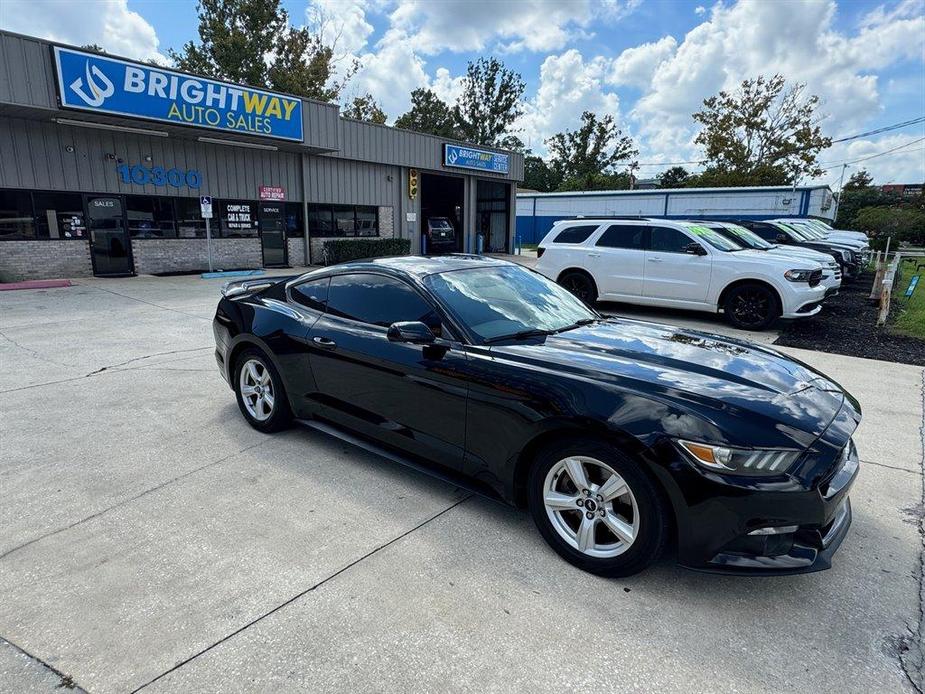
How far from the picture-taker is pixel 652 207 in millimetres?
35125

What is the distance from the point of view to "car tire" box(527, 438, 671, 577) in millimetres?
2479

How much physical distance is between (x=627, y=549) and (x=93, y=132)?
16.8 m

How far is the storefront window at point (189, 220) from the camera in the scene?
52.6ft

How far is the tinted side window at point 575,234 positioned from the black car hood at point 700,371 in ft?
23.6

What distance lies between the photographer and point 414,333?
3139 millimetres

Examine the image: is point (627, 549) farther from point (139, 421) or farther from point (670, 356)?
point (139, 421)

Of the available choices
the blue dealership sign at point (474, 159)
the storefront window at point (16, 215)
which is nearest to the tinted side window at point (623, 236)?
the storefront window at point (16, 215)

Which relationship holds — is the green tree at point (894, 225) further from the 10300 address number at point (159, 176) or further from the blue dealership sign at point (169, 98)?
the 10300 address number at point (159, 176)

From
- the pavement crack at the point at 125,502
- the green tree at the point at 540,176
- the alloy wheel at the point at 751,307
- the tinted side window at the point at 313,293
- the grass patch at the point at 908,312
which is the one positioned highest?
the green tree at the point at 540,176

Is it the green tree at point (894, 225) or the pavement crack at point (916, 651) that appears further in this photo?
the green tree at point (894, 225)

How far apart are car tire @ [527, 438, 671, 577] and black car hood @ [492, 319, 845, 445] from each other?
1.26ft

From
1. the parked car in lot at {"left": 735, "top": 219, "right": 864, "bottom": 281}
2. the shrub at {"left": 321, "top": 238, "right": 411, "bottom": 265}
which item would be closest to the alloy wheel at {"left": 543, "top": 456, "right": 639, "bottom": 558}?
the parked car in lot at {"left": 735, "top": 219, "right": 864, "bottom": 281}

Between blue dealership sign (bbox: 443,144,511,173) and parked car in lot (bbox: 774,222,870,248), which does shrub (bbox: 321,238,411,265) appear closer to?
blue dealership sign (bbox: 443,144,511,173)

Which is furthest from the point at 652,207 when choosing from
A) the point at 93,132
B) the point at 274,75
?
the point at 93,132
